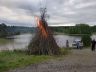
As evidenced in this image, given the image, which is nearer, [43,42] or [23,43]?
[43,42]

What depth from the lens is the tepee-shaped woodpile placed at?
20.8 metres

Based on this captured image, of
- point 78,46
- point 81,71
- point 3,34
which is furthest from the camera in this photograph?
point 3,34

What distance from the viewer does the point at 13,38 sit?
49562 mm

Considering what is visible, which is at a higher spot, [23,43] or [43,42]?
[43,42]

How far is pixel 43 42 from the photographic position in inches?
818

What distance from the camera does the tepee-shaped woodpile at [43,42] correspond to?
20797 mm

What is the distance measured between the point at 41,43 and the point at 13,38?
29311 mm

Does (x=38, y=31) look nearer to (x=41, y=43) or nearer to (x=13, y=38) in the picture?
(x=41, y=43)

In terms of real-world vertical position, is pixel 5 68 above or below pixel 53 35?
below

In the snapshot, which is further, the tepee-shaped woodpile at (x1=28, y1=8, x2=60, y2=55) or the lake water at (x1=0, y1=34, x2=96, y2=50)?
the lake water at (x1=0, y1=34, x2=96, y2=50)

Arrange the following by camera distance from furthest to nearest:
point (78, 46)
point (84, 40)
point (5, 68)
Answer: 1. point (84, 40)
2. point (78, 46)
3. point (5, 68)

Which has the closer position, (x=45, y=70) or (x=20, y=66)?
(x=45, y=70)

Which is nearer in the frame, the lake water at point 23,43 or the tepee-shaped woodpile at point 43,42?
the tepee-shaped woodpile at point 43,42

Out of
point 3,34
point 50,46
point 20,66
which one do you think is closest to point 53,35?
point 50,46
